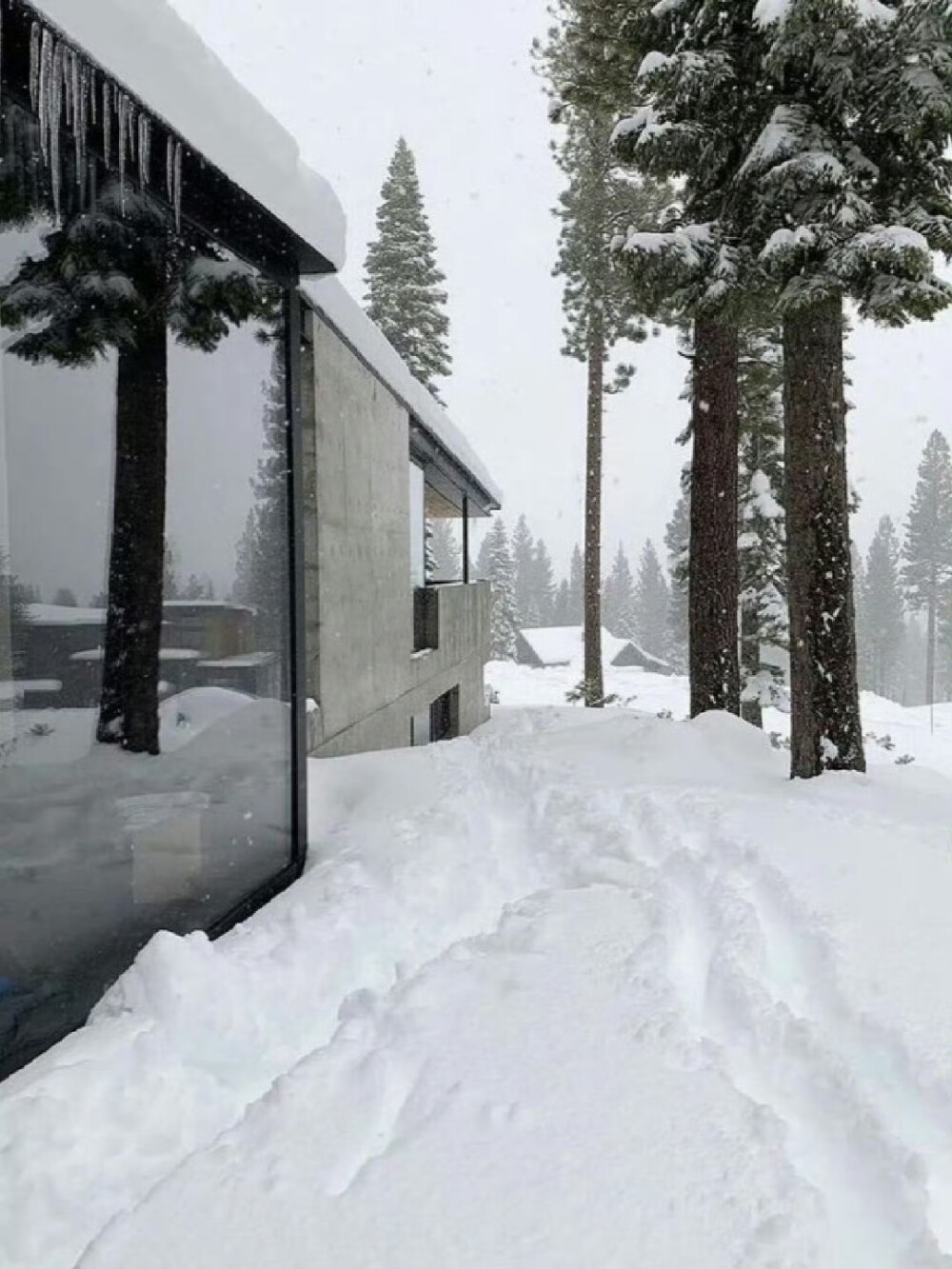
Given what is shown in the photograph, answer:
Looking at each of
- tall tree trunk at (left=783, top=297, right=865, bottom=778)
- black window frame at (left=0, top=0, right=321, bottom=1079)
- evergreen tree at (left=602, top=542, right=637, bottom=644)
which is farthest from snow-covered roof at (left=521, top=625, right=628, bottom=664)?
black window frame at (left=0, top=0, right=321, bottom=1079)

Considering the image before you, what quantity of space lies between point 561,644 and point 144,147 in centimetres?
6849

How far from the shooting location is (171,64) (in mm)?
3115

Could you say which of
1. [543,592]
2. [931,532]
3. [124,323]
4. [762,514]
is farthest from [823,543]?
[543,592]

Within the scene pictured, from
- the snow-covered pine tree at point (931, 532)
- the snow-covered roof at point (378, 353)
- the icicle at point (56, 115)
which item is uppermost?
the snow-covered pine tree at point (931, 532)

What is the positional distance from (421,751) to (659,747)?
7.29 feet

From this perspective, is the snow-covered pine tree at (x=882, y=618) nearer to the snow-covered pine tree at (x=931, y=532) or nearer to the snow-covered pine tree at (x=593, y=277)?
the snow-covered pine tree at (x=931, y=532)

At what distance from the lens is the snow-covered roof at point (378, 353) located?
258 inches

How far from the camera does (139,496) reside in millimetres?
3514

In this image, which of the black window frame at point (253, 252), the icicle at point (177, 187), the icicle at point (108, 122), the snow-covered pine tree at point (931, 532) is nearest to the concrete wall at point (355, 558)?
the black window frame at point (253, 252)

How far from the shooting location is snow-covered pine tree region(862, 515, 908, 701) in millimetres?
74562

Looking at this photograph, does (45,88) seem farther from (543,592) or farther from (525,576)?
(525,576)

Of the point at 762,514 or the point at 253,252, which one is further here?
the point at 762,514

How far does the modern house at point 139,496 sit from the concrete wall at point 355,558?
6.71 ft

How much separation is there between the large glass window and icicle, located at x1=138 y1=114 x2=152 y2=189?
0.07 feet
